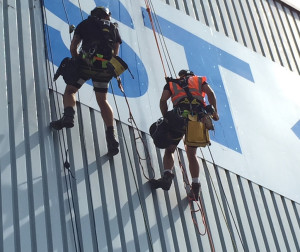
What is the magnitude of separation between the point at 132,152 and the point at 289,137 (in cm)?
340

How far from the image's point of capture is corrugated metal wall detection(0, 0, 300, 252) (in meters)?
6.64

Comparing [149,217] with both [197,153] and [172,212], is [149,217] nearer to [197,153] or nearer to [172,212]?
[172,212]

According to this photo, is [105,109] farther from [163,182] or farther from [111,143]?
[163,182]

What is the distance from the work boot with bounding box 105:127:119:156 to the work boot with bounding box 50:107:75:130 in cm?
53

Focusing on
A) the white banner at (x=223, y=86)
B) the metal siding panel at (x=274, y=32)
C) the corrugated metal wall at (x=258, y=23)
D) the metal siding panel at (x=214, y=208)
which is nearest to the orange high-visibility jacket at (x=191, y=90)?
the white banner at (x=223, y=86)

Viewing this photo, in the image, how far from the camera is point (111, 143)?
24.8 feet

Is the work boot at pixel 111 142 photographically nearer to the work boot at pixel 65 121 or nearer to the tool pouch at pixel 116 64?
the work boot at pixel 65 121

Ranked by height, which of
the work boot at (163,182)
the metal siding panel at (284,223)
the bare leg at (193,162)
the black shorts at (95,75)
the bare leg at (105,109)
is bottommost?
the metal siding panel at (284,223)

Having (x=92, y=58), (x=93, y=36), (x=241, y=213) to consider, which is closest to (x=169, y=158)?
(x=241, y=213)

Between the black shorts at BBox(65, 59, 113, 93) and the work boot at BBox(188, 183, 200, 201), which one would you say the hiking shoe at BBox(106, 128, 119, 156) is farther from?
the work boot at BBox(188, 183, 200, 201)

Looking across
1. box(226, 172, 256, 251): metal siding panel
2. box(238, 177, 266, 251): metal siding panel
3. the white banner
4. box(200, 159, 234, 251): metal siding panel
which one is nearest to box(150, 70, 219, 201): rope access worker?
box(200, 159, 234, 251): metal siding panel

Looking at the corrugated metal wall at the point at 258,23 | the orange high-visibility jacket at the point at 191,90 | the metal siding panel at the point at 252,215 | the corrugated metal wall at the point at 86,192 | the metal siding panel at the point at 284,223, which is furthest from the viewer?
the corrugated metal wall at the point at 258,23

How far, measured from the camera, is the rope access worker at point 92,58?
7473mm

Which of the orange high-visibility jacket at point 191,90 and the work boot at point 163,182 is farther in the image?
the orange high-visibility jacket at point 191,90
